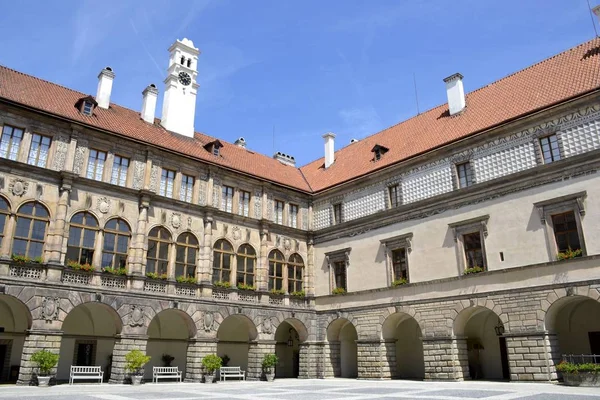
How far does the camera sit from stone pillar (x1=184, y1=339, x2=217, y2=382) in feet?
75.0

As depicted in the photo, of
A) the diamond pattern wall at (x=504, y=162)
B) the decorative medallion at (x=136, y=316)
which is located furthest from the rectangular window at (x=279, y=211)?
the diamond pattern wall at (x=504, y=162)

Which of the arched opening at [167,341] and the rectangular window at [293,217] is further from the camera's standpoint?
the rectangular window at [293,217]

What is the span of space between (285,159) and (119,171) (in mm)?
15161

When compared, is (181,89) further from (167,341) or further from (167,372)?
(167,372)

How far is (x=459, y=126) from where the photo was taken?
25.0 m

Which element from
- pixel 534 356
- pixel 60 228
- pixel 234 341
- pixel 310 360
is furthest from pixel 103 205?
pixel 534 356

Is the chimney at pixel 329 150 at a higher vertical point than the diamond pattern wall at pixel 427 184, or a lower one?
higher

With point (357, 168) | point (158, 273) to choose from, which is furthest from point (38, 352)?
point (357, 168)

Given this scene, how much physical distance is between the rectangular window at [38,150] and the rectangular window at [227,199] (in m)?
8.70

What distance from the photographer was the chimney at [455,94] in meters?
26.6

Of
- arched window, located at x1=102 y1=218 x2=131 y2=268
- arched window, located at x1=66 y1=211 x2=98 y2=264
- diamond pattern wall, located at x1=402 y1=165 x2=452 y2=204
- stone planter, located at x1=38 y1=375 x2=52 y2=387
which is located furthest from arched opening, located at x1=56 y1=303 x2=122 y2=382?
diamond pattern wall, located at x1=402 y1=165 x2=452 y2=204

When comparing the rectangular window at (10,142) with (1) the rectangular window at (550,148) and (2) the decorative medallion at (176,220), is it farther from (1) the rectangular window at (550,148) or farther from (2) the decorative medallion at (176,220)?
(1) the rectangular window at (550,148)

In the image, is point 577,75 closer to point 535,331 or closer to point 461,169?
point 461,169

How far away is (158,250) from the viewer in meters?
23.4
